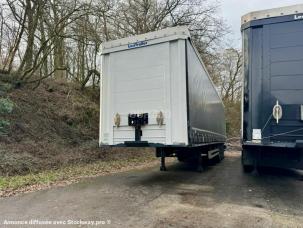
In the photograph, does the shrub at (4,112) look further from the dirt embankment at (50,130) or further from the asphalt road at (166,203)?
the asphalt road at (166,203)

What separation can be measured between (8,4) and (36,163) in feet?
21.7

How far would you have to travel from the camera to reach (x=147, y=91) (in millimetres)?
8289

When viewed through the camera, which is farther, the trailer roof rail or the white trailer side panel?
the white trailer side panel

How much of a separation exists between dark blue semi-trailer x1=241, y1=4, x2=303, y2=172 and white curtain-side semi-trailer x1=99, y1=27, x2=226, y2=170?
142 centimetres

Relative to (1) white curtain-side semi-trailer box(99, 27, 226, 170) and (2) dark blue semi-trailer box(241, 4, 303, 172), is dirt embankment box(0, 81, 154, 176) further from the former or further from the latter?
(2) dark blue semi-trailer box(241, 4, 303, 172)

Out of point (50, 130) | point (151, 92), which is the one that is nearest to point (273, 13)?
point (151, 92)

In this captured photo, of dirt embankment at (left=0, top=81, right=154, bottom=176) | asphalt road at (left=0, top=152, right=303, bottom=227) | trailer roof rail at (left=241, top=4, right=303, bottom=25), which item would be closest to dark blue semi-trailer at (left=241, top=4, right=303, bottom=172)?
trailer roof rail at (left=241, top=4, right=303, bottom=25)

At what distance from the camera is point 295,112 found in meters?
6.91

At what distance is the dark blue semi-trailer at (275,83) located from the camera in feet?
22.9

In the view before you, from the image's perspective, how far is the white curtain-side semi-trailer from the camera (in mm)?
7840

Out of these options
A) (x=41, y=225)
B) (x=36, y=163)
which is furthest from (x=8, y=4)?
(x=41, y=225)

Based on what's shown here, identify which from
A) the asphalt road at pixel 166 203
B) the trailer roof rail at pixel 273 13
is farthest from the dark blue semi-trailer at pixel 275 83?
the asphalt road at pixel 166 203

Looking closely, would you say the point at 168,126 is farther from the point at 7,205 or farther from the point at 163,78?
the point at 7,205

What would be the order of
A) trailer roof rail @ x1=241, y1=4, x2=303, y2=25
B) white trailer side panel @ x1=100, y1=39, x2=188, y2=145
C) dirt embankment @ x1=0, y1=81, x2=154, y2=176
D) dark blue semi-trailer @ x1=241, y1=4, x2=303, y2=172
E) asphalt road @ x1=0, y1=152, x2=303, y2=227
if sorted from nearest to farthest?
1. asphalt road @ x1=0, y1=152, x2=303, y2=227
2. dark blue semi-trailer @ x1=241, y1=4, x2=303, y2=172
3. trailer roof rail @ x1=241, y1=4, x2=303, y2=25
4. white trailer side panel @ x1=100, y1=39, x2=188, y2=145
5. dirt embankment @ x1=0, y1=81, x2=154, y2=176
